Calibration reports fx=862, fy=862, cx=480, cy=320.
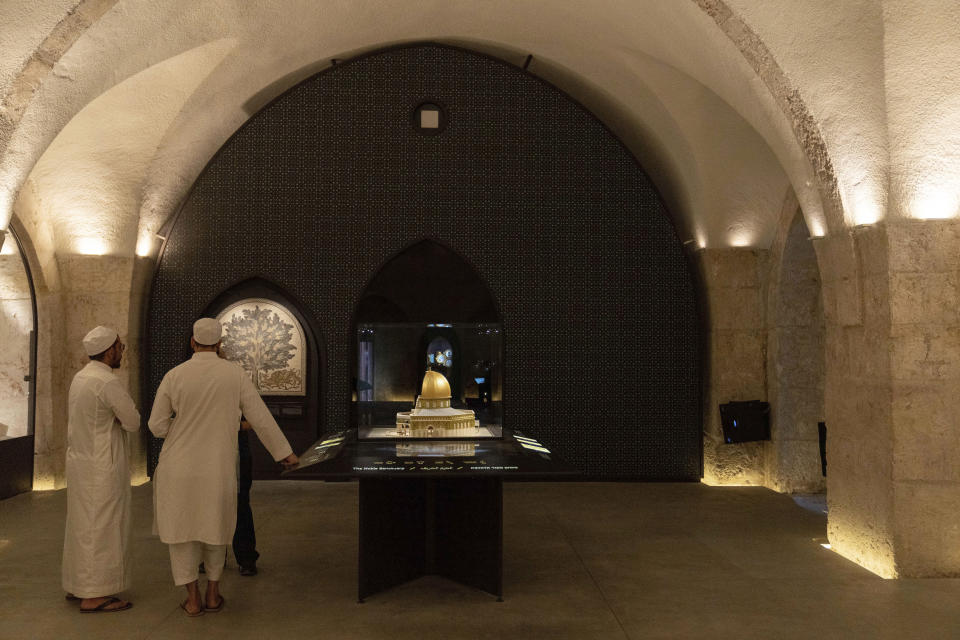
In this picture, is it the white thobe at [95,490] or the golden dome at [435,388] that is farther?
the golden dome at [435,388]

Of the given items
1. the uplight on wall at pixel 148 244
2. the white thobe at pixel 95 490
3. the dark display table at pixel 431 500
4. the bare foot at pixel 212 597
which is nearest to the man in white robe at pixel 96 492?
the white thobe at pixel 95 490

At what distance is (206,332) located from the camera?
522 centimetres

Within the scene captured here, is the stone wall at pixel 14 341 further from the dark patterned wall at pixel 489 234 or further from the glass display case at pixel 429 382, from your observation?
the glass display case at pixel 429 382

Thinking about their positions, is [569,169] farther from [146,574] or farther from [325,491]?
[146,574]

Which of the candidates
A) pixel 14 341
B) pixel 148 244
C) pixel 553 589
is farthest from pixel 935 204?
pixel 14 341

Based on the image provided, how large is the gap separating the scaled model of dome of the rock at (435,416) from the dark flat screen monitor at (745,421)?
3943 millimetres

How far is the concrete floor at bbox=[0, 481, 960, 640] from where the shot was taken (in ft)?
16.1

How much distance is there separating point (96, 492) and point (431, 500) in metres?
2.10

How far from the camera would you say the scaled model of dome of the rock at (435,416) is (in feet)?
21.2

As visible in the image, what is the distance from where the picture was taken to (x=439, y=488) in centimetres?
590

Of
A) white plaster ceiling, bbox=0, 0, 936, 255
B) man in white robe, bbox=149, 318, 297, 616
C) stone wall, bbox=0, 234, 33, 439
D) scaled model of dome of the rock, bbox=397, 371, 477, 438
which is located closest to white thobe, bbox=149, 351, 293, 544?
man in white robe, bbox=149, 318, 297, 616

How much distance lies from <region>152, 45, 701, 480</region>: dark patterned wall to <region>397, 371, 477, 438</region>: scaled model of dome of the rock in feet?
10.8

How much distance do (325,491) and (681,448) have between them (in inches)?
161

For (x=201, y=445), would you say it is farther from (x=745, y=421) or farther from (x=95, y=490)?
(x=745, y=421)
